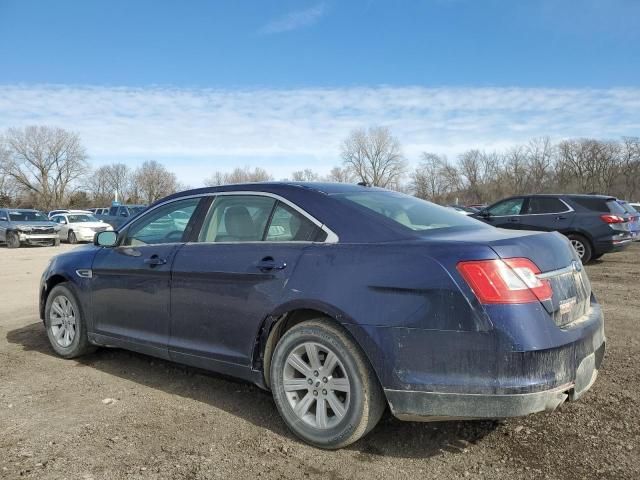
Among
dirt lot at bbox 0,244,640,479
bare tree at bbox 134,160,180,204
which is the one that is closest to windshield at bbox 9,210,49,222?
dirt lot at bbox 0,244,640,479

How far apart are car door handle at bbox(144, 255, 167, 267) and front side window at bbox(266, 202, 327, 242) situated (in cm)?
102

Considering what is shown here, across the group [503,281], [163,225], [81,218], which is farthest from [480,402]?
[81,218]

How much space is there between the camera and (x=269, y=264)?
3408mm

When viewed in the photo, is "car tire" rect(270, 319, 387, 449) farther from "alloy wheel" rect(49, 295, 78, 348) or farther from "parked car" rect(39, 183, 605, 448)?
"alloy wheel" rect(49, 295, 78, 348)

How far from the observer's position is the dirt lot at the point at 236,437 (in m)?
2.92

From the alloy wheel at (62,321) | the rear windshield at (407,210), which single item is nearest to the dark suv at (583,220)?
the rear windshield at (407,210)

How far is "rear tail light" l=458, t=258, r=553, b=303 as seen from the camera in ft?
8.80

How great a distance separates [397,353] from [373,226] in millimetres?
774

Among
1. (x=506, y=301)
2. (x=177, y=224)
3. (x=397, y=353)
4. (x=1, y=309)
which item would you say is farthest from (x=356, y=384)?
(x=1, y=309)

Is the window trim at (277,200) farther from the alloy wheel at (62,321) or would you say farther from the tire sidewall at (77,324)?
the alloy wheel at (62,321)

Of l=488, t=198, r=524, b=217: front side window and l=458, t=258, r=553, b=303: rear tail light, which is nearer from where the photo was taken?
l=458, t=258, r=553, b=303: rear tail light

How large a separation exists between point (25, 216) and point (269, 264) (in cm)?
2399

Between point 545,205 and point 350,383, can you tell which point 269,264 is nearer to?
point 350,383

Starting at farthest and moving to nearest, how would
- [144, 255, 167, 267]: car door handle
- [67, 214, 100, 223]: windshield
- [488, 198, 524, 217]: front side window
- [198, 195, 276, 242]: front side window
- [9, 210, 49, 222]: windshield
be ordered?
1. [67, 214, 100, 223]: windshield
2. [9, 210, 49, 222]: windshield
3. [488, 198, 524, 217]: front side window
4. [144, 255, 167, 267]: car door handle
5. [198, 195, 276, 242]: front side window
